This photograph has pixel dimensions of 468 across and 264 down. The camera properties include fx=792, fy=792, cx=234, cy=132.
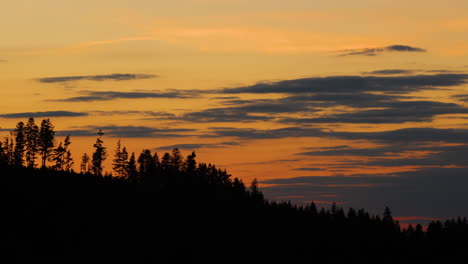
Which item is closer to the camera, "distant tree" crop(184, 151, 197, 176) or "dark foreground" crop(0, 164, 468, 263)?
"dark foreground" crop(0, 164, 468, 263)

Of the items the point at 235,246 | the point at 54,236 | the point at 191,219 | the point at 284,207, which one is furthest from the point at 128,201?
the point at 284,207

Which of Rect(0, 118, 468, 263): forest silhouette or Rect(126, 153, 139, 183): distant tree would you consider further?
Rect(126, 153, 139, 183): distant tree

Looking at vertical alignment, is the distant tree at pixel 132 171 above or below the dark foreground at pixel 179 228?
above

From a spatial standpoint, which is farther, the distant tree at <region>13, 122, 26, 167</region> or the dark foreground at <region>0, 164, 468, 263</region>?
the distant tree at <region>13, 122, 26, 167</region>

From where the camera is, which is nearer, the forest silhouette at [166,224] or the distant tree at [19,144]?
the forest silhouette at [166,224]

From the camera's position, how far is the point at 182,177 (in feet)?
623

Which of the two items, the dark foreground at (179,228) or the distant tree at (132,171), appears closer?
the dark foreground at (179,228)

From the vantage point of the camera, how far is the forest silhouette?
115 m

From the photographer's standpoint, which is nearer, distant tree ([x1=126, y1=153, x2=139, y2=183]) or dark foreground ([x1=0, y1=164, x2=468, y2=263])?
dark foreground ([x1=0, y1=164, x2=468, y2=263])

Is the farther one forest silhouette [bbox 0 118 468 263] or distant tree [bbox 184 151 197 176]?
distant tree [bbox 184 151 197 176]

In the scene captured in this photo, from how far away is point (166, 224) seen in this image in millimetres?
138500

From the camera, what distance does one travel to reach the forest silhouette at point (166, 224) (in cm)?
11500

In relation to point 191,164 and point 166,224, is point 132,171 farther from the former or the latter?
point 166,224

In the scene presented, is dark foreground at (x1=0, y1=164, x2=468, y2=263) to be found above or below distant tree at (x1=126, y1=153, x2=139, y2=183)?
below
